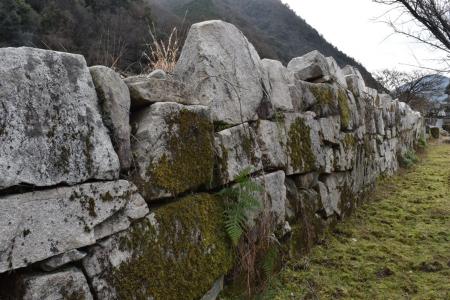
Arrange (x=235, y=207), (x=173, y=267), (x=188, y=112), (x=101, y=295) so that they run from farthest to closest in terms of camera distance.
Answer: (x=235, y=207) → (x=188, y=112) → (x=173, y=267) → (x=101, y=295)

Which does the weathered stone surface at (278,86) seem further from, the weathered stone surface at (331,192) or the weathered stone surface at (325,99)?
the weathered stone surface at (331,192)

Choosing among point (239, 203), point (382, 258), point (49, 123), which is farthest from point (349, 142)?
point (49, 123)

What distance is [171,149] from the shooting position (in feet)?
7.02

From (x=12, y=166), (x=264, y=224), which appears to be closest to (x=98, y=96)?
(x=12, y=166)

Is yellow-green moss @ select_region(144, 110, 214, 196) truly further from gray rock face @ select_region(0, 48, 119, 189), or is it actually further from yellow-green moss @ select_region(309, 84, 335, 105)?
yellow-green moss @ select_region(309, 84, 335, 105)

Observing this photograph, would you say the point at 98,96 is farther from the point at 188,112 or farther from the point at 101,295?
the point at 101,295

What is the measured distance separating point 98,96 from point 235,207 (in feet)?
3.66

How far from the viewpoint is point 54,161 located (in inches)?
60.7

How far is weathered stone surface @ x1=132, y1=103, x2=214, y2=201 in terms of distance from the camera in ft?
6.59

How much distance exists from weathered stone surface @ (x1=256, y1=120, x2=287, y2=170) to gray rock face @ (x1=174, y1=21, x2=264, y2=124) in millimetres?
158

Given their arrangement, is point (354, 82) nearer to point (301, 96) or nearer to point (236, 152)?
point (301, 96)

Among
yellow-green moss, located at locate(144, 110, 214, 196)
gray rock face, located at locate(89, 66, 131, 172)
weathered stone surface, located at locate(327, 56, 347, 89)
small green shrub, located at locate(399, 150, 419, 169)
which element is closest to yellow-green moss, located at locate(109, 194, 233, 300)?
yellow-green moss, located at locate(144, 110, 214, 196)

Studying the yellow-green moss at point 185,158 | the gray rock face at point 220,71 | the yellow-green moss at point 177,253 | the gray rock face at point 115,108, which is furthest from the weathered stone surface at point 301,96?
the gray rock face at point 115,108

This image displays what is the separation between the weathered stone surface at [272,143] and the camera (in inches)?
119
